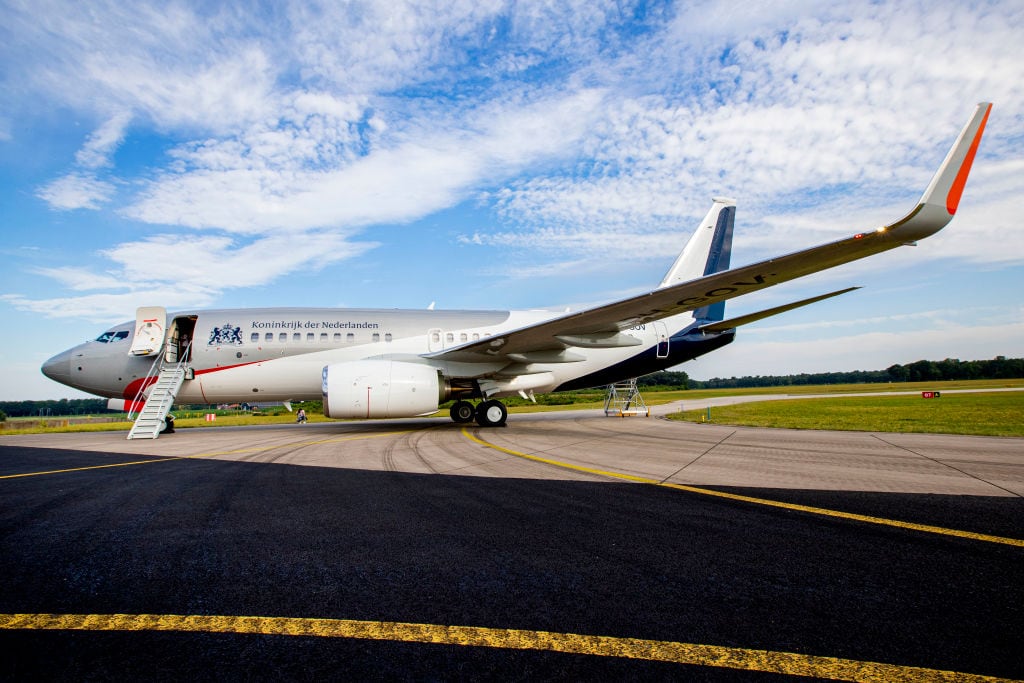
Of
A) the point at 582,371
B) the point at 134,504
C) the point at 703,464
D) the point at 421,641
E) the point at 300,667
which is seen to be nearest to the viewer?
the point at 300,667

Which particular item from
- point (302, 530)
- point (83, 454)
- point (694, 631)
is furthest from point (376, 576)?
point (83, 454)

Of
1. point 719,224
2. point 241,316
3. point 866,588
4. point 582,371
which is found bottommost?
point 866,588

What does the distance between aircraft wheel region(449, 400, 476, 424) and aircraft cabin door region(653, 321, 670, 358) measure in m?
6.36

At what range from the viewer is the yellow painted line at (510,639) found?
5.62 feet

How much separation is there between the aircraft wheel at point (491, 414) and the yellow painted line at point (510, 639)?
1220cm

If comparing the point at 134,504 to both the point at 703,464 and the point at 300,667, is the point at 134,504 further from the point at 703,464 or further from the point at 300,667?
the point at 703,464

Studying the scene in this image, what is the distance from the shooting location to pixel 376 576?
271cm

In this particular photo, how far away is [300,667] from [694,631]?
4.99 feet

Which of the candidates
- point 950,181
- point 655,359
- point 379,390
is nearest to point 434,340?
point 379,390

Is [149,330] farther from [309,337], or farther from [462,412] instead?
[462,412]

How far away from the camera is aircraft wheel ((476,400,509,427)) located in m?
14.4

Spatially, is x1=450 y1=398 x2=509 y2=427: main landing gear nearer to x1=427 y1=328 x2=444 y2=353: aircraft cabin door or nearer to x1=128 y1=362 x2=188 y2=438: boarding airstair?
x1=427 y1=328 x2=444 y2=353: aircraft cabin door

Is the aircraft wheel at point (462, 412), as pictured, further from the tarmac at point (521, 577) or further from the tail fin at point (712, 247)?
the tarmac at point (521, 577)

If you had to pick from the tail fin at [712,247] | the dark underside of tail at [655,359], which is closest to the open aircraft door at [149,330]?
the dark underside of tail at [655,359]
